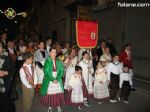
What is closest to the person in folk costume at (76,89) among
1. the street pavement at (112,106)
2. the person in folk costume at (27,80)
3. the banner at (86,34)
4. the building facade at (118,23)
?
the street pavement at (112,106)

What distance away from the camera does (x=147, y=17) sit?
13.1 m

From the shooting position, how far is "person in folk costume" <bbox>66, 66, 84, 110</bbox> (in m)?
8.30

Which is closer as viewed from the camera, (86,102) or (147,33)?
(86,102)

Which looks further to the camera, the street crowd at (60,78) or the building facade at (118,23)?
the building facade at (118,23)

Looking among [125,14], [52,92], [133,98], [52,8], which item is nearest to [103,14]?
[125,14]

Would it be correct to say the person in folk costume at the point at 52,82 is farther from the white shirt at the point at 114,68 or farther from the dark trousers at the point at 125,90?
the dark trousers at the point at 125,90

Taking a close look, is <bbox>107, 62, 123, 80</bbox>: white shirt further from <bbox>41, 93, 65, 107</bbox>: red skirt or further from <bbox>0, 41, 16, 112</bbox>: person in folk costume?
<bbox>0, 41, 16, 112</bbox>: person in folk costume

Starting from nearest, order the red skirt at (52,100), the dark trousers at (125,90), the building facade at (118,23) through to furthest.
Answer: the red skirt at (52,100)
the dark trousers at (125,90)
the building facade at (118,23)

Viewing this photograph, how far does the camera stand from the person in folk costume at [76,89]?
8297 mm

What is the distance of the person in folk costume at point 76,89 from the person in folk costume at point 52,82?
0.55m

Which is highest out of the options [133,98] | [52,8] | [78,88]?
[52,8]

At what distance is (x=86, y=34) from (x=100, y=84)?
176cm

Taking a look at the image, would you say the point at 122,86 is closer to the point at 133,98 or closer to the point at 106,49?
the point at 133,98

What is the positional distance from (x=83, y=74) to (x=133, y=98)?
7.43 feet
